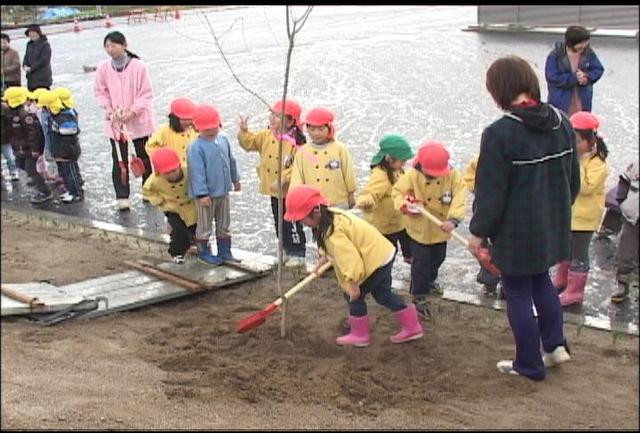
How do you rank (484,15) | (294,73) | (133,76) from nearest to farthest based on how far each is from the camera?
(133,76) < (294,73) < (484,15)

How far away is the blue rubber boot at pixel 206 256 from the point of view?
611cm

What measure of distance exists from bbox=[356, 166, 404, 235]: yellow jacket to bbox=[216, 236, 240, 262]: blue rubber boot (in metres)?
1.13

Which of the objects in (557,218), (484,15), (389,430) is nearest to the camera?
(389,430)

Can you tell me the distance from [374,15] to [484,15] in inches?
335

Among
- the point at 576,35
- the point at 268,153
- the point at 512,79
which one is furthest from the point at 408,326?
the point at 576,35

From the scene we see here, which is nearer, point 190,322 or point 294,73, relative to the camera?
point 190,322

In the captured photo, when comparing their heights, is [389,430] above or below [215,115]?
below

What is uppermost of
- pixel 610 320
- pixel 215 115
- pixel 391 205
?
pixel 215 115

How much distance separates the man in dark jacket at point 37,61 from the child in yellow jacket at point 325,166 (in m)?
5.92

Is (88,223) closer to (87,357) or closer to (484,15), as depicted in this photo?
(87,357)

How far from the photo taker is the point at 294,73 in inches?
574

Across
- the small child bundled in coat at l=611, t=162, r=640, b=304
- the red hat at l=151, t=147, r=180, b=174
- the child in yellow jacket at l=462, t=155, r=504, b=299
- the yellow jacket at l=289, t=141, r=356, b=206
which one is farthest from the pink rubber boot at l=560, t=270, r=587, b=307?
the red hat at l=151, t=147, r=180, b=174

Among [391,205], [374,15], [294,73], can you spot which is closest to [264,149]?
[391,205]

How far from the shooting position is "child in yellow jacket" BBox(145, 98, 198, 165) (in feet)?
21.3
